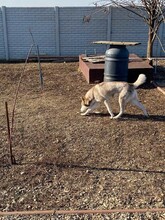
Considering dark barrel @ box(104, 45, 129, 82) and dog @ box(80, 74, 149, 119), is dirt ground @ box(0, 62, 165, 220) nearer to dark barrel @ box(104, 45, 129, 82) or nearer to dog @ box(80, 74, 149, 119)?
dog @ box(80, 74, 149, 119)

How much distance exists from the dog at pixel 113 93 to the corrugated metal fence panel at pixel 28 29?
8007 millimetres

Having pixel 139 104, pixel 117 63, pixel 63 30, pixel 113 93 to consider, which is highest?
pixel 63 30

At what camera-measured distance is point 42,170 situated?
402cm

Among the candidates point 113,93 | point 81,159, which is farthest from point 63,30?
point 81,159

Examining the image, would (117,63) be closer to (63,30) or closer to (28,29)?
(63,30)

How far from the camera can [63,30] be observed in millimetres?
13180

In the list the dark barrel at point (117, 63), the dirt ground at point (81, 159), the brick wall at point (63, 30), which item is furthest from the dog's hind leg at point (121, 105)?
the brick wall at point (63, 30)

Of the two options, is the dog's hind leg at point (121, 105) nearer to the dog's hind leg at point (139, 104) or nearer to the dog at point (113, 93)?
the dog at point (113, 93)

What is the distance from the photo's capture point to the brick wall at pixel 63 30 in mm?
13023

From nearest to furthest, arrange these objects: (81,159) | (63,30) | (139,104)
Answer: (81,159), (139,104), (63,30)

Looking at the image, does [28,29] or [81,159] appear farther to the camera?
[28,29]

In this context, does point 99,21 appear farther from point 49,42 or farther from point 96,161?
point 96,161

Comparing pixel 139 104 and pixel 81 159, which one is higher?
pixel 139 104

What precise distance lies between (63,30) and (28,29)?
4.79 feet
